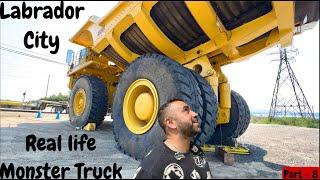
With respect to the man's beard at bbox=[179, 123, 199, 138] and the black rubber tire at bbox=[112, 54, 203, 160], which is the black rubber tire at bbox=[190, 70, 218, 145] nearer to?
the black rubber tire at bbox=[112, 54, 203, 160]

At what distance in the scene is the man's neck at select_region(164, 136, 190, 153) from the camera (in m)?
1.16

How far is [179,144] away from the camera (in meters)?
1.17

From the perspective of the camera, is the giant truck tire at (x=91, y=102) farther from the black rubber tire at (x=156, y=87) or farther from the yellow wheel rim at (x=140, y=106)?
the yellow wheel rim at (x=140, y=106)

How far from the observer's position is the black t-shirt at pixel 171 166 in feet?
3.41

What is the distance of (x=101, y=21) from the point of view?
2.56 metres

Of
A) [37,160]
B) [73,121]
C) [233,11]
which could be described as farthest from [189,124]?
[73,121]

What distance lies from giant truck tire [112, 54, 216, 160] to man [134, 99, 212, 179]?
A: 2.21 ft

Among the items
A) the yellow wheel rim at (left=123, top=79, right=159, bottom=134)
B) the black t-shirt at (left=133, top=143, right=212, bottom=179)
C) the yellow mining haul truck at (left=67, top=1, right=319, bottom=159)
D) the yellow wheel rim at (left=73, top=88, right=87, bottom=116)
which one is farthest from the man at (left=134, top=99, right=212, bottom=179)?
the yellow wheel rim at (left=73, top=88, right=87, bottom=116)

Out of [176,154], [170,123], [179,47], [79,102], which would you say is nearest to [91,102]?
[79,102]

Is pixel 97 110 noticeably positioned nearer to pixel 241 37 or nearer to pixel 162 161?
pixel 241 37

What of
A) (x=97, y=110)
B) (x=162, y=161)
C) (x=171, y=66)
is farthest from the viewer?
(x=97, y=110)

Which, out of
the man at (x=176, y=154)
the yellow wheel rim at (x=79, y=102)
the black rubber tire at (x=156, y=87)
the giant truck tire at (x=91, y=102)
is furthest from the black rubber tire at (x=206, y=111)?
the yellow wheel rim at (x=79, y=102)

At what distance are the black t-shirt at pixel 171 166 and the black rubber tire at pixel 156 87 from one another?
81 centimetres

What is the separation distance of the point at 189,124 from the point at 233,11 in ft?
2.63
